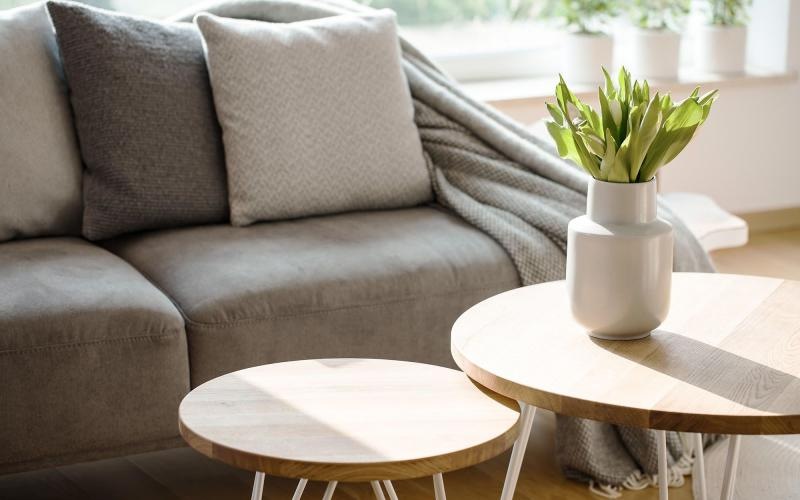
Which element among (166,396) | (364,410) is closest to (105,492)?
(166,396)

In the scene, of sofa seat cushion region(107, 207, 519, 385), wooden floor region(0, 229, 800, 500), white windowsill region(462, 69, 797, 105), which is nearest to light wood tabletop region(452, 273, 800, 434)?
sofa seat cushion region(107, 207, 519, 385)

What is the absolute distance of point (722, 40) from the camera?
4.27 m

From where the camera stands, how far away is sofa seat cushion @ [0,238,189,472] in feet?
6.88

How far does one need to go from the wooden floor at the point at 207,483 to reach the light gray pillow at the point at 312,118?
568 millimetres

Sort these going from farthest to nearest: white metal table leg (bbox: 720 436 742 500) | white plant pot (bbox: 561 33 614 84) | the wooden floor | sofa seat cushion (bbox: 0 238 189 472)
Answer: white plant pot (bbox: 561 33 614 84), the wooden floor, sofa seat cushion (bbox: 0 238 189 472), white metal table leg (bbox: 720 436 742 500)

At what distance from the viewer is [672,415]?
58.0 inches

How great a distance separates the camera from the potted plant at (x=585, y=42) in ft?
13.3

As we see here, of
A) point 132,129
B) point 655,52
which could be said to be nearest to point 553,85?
point 655,52

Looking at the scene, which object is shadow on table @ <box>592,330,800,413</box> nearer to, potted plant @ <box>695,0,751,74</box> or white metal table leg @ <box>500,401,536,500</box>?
white metal table leg @ <box>500,401,536,500</box>

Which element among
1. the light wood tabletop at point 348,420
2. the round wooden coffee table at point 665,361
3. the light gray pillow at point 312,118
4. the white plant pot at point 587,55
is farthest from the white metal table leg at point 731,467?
the white plant pot at point 587,55

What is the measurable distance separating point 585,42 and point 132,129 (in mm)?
1923

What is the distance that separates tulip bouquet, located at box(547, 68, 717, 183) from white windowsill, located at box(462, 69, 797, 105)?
6.95 ft

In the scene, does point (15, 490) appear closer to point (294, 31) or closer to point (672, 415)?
point (294, 31)

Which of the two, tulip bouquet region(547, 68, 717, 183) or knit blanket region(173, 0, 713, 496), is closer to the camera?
tulip bouquet region(547, 68, 717, 183)
